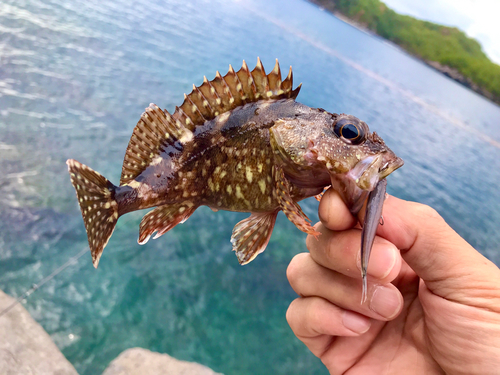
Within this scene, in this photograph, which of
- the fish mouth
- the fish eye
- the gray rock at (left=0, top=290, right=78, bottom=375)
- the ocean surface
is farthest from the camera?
the ocean surface

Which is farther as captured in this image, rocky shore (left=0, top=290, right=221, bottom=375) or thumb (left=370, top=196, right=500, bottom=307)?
rocky shore (left=0, top=290, right=221, bottom=375)

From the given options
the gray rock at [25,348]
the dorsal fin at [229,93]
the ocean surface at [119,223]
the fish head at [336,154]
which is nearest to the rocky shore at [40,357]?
the gray rock at [25,348]

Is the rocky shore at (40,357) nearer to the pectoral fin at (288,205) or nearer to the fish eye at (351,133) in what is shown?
the pectoral fin at (288,205)

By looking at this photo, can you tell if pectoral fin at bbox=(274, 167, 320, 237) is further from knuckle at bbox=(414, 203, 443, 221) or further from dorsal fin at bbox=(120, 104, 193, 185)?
knuckle at bbox=(414, 203, 443, 221)

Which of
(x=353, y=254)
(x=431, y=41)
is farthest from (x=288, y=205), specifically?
(x=431, y=41)

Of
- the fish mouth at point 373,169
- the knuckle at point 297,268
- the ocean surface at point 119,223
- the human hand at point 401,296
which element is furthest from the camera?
the ocean surface at point 119,223

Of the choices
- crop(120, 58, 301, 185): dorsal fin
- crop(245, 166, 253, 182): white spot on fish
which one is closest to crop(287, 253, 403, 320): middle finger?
crop(245, 166, 253, 182): white spot on fish

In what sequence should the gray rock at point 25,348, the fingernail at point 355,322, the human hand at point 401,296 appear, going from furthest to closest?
1. the gray rock at point 25,348
2. the fingernail at point 355,322
3. the human hand at point 401,296

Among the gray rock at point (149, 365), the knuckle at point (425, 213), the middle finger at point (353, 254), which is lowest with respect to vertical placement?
the gray rock at point (149, 365)

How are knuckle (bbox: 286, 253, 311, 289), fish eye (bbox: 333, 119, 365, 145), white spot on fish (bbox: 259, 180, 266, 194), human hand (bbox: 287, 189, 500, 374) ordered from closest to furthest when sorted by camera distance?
1. fish eye (bbox: 333, 119, 365, 145)
2. human hand (bbox: 287, 189, 500, 374)
3. white spot on fish (bbox: 259, 180, 266, 194)
4. knuckle (bbox: 286, 253, 311, 289)
